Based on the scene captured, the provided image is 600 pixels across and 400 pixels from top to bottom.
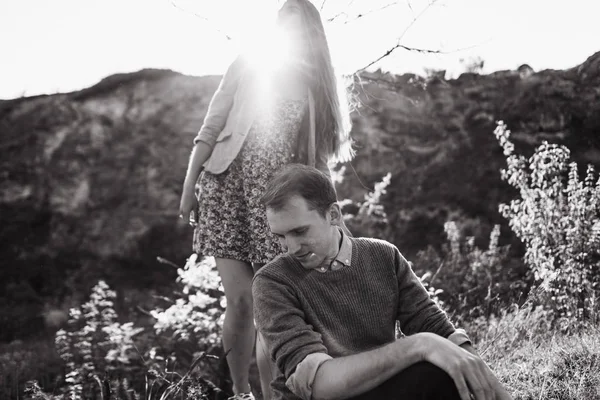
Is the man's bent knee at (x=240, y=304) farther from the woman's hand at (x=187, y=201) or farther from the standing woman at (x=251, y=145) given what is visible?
the woman's hand at (x=187, y=201)

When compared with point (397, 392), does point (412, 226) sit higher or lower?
lower

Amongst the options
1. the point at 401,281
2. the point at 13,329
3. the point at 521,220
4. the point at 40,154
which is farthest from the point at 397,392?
the point at 40,154

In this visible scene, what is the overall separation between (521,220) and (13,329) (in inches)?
210

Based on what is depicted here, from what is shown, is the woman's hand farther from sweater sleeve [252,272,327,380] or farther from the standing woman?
sweater sleeve [252,272,327,380]

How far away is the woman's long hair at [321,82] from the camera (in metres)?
3.10

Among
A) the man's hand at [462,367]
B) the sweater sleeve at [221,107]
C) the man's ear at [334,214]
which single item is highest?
the sweater sleeve at [221,107]

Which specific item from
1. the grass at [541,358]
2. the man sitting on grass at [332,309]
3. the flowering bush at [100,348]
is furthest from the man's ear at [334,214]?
the flowering bush at [100,348]

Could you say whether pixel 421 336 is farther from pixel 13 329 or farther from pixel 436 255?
pixel 13 329

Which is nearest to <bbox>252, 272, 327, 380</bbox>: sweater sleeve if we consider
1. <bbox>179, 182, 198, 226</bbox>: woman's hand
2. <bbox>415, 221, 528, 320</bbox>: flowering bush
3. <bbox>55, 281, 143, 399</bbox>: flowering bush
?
<bbox>179, 182, 198, 226</bbox>: woman's hand

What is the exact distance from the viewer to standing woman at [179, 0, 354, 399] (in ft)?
9.80

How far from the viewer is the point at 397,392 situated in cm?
151

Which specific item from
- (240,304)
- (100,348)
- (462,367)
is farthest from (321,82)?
(100,348)

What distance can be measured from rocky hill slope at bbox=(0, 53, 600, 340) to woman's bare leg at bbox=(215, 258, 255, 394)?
153 inches

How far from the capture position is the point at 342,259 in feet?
6.14
